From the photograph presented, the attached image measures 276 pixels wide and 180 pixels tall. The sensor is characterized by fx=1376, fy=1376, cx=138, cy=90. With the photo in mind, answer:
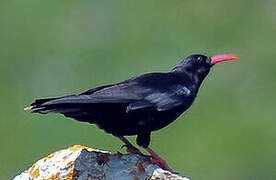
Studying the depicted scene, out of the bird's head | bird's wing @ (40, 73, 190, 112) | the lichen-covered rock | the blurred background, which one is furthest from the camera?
the blurred background

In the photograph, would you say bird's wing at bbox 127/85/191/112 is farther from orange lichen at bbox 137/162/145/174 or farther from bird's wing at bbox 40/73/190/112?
orange lichen at bbox 137/162/145/174

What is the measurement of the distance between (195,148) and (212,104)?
2.08m

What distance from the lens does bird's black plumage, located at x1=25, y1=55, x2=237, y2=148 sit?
457 inches

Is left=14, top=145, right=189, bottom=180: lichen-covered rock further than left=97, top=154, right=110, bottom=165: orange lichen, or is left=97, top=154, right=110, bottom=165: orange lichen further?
left=97, top=154, right=110, bottom=165: orange lichen

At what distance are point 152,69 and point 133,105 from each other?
11701 millimetres

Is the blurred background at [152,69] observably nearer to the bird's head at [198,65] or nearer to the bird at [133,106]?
the bird's head at [198,65]

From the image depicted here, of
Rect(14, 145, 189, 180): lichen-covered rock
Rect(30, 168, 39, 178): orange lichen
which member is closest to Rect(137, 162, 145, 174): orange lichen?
Rect(14, 145, 189, 180): lichen-covered rock

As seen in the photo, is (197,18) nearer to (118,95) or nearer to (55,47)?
(55,47)

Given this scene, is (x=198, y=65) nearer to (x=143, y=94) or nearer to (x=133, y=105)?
(x=143, y=94)

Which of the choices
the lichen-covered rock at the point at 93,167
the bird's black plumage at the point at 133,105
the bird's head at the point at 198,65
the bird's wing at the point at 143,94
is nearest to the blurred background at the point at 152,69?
the bird's head at the point at 198,65

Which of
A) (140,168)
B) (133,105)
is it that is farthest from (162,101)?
(140,168)

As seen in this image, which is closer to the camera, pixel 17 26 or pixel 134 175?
pixel 134 175

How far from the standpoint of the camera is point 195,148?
20.5 metres

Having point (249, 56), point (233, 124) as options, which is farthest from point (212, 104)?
point (249, 56)
